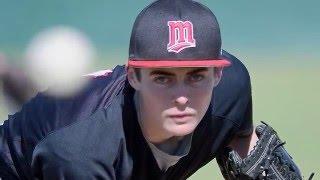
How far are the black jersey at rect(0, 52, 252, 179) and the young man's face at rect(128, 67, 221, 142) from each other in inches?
3.0

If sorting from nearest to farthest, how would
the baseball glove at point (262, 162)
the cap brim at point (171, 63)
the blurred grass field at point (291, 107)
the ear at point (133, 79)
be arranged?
the cap brim at point (171, 63) → the ear at point (133, 79) → the baseball glove at point (262, 162) → the blurred grass field at point (291, 107)

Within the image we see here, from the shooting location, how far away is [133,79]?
2.18 m

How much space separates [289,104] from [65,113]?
331 centimetres

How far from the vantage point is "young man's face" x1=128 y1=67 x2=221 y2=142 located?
82.7 inches

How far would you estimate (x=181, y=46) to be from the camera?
2080 mm

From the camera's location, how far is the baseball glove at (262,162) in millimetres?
2594

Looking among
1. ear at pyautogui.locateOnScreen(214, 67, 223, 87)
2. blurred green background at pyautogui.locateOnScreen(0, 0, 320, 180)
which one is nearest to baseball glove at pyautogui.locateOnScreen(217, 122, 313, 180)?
ear at pyautogui.locateOnScreen(214, 67, 223, 87)

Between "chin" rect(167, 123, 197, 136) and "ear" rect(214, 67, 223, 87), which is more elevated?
"ear" rect(214, 67, 223, 87)

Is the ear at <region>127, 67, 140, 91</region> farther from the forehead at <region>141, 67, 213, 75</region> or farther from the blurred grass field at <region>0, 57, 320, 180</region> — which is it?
the blurred grass field at <region>0, 57, 320, 180</region>

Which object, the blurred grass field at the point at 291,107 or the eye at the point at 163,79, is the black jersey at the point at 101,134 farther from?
the blurred grass field at the point at 291,107

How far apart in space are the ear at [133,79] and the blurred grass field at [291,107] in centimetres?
189

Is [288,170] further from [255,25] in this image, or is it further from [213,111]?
[255,25]

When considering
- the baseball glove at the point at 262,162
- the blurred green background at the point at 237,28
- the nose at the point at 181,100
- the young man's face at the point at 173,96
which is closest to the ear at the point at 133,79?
the young man's face at the point at 173,96

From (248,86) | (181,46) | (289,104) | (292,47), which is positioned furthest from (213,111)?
(292,47)
